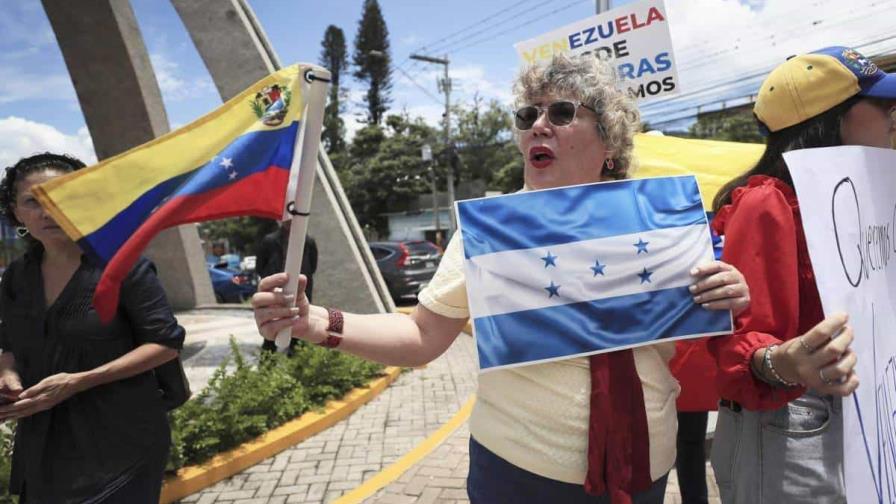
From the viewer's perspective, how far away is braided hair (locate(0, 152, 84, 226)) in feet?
6.82

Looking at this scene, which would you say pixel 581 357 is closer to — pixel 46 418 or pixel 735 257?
pixel 735 257

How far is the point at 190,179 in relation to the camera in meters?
1.35

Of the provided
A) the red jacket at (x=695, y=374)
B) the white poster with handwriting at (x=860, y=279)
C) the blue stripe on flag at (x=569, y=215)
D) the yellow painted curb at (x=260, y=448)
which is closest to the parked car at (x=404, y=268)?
the yellow painted curb at (x=260, y=448)

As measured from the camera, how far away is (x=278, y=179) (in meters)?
1.37

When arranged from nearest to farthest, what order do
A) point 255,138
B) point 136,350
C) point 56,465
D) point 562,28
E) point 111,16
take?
point 255,138
point 56,465
point 136,350
point 562,28
point 111,16

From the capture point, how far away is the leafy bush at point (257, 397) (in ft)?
12.9

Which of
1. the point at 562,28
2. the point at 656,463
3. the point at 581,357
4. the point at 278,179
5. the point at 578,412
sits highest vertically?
the point at 562,28

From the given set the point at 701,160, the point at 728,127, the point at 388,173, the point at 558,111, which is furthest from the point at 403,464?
the point at 388,173

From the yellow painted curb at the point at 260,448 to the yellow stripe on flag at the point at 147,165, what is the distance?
2672mm

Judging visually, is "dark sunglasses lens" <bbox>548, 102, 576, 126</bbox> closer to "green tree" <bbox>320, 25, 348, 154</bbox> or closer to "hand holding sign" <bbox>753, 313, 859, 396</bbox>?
"hand holding sign" <bbox>753, 313, 859, 396</bbox>

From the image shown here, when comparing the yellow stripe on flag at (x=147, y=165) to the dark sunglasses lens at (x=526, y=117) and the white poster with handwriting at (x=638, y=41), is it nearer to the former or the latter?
the dark sunglasses lens at (x=526, y=117)

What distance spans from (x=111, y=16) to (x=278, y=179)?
33.3ft

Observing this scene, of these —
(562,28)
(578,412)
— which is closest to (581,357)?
(578,412)

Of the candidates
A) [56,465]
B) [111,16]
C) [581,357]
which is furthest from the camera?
[111,16]
